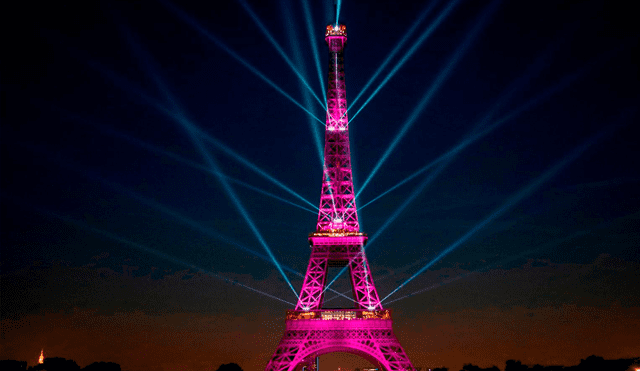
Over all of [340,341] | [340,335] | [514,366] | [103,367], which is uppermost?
[340,335]

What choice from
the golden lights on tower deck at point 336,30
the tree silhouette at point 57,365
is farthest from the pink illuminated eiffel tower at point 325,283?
the tree silhouette at point 57,365

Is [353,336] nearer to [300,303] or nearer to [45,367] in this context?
[300,303]

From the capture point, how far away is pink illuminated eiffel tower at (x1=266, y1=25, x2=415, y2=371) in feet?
159

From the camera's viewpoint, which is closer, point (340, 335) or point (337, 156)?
point (340, 335)

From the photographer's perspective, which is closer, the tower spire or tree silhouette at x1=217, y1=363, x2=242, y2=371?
the tower spire

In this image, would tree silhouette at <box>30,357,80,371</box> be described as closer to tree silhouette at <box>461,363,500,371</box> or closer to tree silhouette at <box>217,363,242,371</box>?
tree silhouette at <box>217,363,242,371</box>

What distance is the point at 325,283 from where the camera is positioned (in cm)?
5431

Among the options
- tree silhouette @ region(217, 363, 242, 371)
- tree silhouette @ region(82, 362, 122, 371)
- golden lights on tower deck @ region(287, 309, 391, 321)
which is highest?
golden lights on tower deck @ region(287, 309, 391, 321)

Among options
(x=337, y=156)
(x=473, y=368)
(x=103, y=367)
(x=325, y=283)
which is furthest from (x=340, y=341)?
(x=103, y=367)

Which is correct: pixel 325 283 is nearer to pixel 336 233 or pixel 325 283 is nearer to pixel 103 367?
pixel 336 233

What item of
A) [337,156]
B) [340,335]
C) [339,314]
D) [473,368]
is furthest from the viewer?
[473,368]

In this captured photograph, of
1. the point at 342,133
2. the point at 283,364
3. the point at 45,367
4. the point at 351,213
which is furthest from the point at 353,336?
the point at 45,367

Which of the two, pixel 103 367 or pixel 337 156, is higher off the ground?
pixel 337 156

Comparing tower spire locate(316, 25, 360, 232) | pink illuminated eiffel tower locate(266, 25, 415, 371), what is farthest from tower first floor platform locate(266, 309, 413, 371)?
tower spire locate(316, 25, 360, 232)
